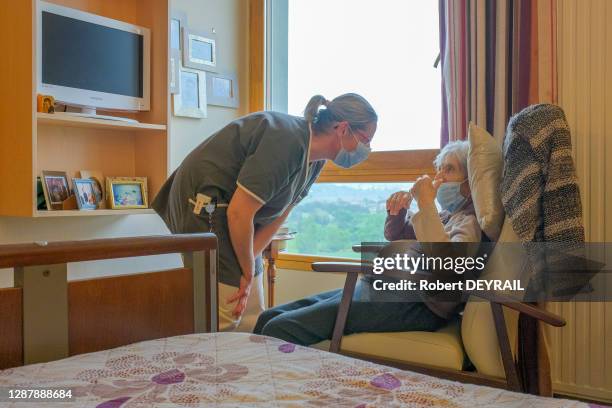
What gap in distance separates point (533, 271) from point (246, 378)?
1.08 metres

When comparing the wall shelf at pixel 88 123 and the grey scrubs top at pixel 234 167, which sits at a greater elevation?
the wall shelf at pixel 88 123

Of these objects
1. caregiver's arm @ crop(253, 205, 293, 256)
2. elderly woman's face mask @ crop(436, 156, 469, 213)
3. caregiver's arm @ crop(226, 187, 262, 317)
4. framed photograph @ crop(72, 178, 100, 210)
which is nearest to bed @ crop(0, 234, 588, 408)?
caregiver's arm @ crop(226, 187, 262, 317)

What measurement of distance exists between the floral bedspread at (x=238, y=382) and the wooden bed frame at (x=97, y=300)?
0.09m

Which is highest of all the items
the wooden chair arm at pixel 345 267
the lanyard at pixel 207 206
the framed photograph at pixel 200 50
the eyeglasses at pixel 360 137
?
the framed photograph at pixel 200 50

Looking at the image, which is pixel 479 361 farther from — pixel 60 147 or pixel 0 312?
pixel 60 147

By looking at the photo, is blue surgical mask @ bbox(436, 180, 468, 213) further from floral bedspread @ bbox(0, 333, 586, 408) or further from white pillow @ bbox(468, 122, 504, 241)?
floral bedspread @ bbox(0, 333, 586, 408)

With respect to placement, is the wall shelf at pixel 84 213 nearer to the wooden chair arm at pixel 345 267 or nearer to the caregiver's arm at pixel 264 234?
the caregiver's arm at pixel 264 234

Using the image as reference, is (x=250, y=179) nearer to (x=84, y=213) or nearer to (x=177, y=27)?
(x=84, y=213)

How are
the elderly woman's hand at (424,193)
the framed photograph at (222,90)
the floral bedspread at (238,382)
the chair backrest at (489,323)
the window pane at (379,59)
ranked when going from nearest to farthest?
1. the floral bedspread at (238,382)
2. the chair backrest at (489,323)
3. the elderly woman's hand at (424,193)
4. the window pane at (379,59)
5. the framed photograph at (222,90)

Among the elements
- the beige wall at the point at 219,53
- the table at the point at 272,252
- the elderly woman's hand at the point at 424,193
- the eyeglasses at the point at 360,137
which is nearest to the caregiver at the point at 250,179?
the eyeglasses at the point at 360,137

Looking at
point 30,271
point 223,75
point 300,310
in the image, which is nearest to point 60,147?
point 223,75

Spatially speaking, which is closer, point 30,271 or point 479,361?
point 30,271

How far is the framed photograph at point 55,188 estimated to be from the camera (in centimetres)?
235

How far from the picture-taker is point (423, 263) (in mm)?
1986
